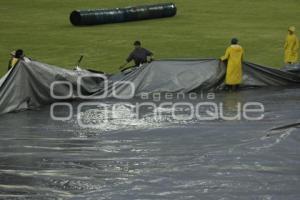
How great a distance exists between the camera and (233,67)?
51.3ft

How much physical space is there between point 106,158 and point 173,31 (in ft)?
59.1

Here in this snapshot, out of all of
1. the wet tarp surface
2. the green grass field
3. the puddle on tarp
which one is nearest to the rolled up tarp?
the green grass field

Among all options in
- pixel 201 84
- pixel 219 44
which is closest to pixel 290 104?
pixel 201 84

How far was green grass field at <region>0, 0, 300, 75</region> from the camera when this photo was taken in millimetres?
21938

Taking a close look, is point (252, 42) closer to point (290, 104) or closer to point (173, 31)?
point (173, 31)

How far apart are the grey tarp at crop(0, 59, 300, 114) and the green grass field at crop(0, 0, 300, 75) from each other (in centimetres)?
373

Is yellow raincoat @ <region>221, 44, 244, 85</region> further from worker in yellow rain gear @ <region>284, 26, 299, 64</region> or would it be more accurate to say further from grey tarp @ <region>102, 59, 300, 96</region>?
worker in yellow rain gear @ <region>284, 26, 299, 64</region>

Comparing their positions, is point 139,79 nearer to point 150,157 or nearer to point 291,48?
point 291,48

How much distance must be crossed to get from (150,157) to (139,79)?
6030 mm

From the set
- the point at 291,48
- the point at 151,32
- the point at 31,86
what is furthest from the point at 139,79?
the point at 151,32

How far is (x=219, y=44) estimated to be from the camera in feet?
77.9

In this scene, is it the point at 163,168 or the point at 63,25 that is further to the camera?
the point at 63,25

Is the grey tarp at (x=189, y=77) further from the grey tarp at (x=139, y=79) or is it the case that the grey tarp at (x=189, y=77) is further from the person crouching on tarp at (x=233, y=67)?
the person crouching on tarp at (x=233, y=67)

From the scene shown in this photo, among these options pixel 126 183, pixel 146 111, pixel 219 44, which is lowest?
pixel 126 183
